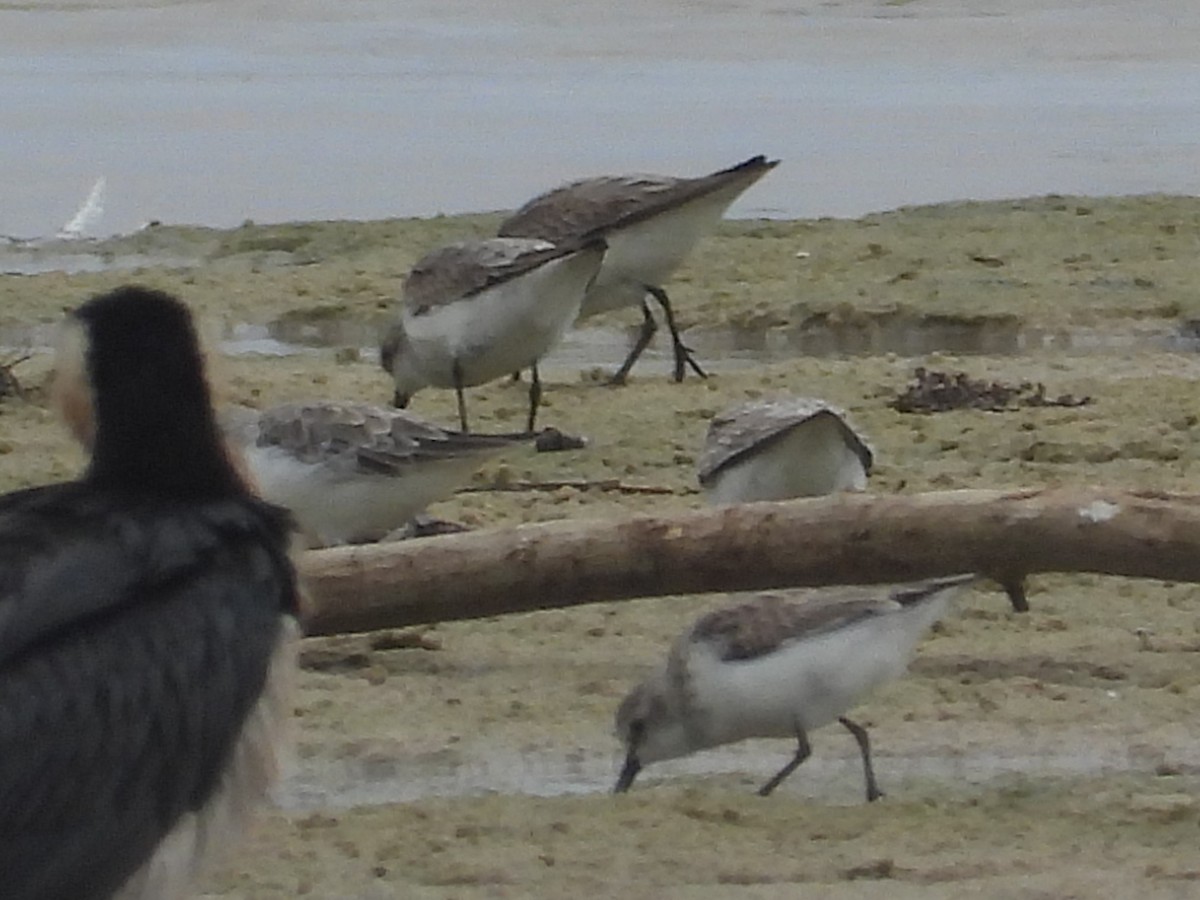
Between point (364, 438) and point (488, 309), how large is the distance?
1499 millimetres

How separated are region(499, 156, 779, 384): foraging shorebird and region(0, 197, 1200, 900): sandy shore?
0.35m

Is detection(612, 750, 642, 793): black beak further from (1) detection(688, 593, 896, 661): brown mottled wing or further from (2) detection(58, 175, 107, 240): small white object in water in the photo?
(2) detection(58, 175, 107, 240): small white object in water

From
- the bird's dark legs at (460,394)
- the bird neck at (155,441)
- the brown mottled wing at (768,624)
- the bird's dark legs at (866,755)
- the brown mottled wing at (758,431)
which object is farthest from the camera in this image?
the bird's dark legs at (460,394)

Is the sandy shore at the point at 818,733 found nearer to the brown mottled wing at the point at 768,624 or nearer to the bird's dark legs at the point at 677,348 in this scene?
the bird's dark legs at the point at 677,348

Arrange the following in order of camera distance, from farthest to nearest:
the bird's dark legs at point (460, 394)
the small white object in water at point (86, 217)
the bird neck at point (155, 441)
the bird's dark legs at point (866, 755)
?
the small white object in water at point (86, 217) → the bird's dark legs at point (460, 394) → the bird's dark legs at point (866, 755) → the bird neck at point (155, 441)

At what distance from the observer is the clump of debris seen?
9172 millimetres

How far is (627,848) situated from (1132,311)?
5638 millimetres

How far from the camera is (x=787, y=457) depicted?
7.55m

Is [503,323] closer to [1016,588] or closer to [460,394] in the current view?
[460,394]

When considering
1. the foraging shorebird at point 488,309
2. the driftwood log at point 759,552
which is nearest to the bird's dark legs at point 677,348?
the foraging shorebird at point 488,309

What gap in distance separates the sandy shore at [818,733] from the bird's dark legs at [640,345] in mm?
104

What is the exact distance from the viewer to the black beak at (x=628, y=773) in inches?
238

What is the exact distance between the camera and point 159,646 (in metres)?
4.05

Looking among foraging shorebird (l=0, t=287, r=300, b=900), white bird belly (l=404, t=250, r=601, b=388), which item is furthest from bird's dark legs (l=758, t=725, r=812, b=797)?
white bird belly (l=404, t=250, r=601, b=388)
